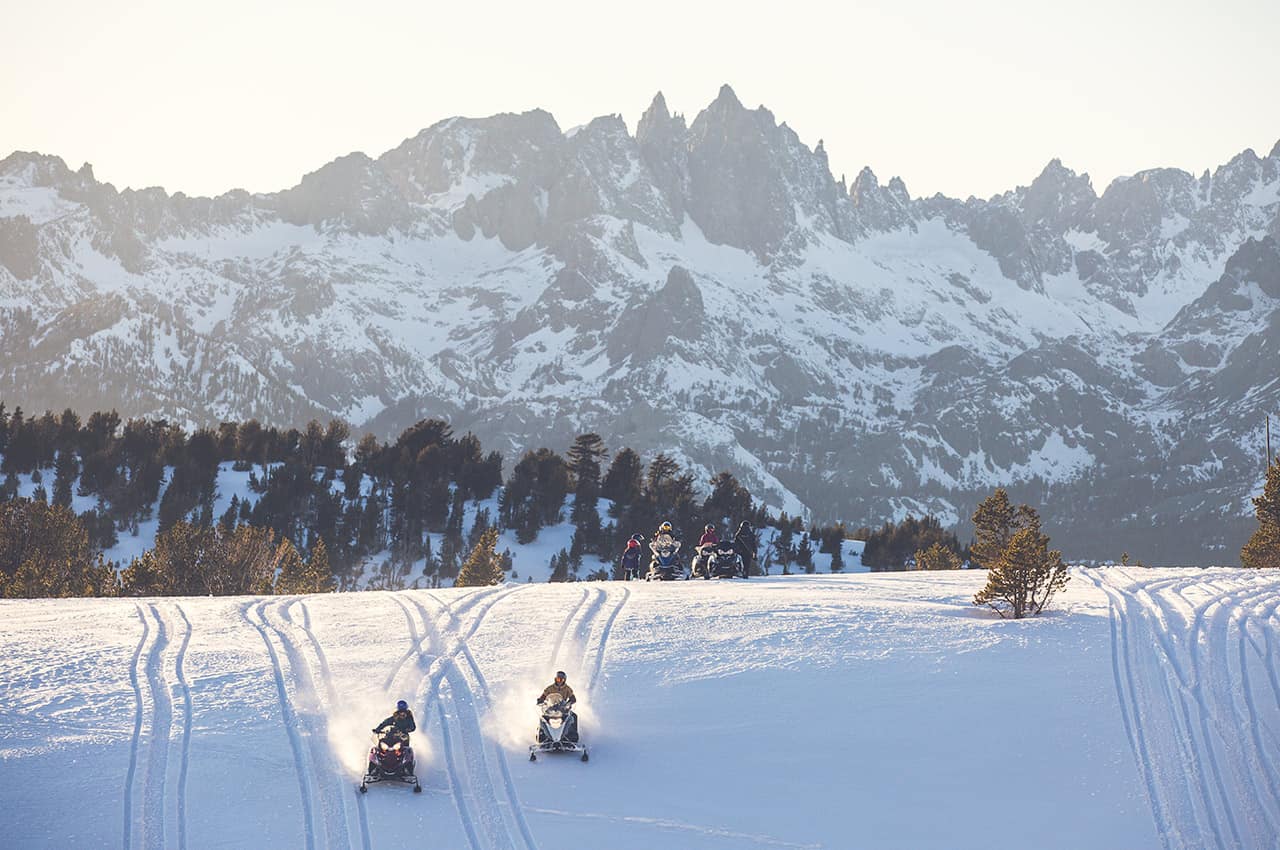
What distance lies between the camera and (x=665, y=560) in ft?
159

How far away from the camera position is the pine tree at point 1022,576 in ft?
120

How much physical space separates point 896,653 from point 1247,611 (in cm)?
1119

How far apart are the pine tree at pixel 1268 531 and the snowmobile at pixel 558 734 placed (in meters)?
38.9

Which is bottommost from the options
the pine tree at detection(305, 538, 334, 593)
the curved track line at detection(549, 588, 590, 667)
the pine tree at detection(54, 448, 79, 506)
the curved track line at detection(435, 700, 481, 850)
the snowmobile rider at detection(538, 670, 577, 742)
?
the curved track line at detection(435, 700, 481, 850)

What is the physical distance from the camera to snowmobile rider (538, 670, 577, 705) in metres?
27.9

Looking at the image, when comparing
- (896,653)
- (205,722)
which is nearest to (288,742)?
(205,722)

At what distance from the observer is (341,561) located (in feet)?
330

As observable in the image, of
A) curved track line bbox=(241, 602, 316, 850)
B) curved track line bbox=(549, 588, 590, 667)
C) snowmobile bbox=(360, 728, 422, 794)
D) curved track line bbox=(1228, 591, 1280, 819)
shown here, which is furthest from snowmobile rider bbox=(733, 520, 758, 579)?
snowmobile bbox=(360, 728, 422, 794)

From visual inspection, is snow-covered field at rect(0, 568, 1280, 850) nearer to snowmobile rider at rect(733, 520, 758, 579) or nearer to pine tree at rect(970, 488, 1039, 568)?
pine tree at rect(970, 488, 1039, 568)

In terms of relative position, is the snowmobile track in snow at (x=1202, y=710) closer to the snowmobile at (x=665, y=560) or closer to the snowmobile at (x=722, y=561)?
the snowmobile at (x=722, y=561)

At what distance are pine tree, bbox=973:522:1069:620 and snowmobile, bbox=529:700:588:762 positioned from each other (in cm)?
1549

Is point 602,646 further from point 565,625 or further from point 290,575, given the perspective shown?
point 290,575

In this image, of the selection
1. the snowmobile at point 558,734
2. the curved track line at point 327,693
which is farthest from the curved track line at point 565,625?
the curved track line at point 327,693

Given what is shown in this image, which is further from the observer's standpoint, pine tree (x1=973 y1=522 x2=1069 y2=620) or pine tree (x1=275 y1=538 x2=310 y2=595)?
pine tree (x1=275 y1=538 x2=310 y2=595)
